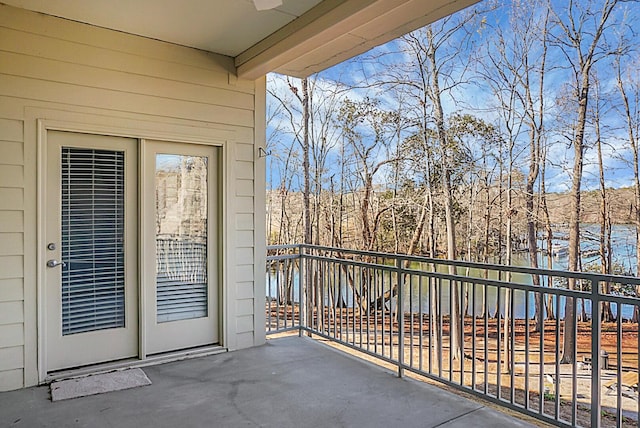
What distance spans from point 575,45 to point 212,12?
5.58 metres

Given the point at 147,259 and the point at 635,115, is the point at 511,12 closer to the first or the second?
the point at 635,115

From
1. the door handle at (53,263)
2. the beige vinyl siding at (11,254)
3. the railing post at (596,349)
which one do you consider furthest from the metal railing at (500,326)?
the beige vinyl siding at (11,254)

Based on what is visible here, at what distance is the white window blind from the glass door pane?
1.04ft

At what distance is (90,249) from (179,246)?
713 mm

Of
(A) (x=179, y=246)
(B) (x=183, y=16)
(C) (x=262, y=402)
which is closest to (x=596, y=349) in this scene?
(C) (x=262, y=402)

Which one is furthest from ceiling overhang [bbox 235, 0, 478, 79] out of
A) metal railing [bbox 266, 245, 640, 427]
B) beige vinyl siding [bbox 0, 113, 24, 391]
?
beige vinyl siding [bbox 0, 113, 24, 391]

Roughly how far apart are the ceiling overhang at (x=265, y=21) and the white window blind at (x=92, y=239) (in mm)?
1038

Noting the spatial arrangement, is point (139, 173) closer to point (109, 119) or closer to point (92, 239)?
point (109, 119)

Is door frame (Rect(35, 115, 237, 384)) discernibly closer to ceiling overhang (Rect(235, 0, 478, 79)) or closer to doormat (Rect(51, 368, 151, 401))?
doormat (Rect(51, 368, 151, 401))

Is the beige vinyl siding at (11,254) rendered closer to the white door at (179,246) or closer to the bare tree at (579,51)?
the white door at (179,246)

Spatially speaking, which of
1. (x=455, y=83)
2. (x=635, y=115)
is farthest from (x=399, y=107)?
(x=635, y=115)

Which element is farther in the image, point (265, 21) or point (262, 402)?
point (265, 21)

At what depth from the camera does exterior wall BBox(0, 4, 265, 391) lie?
3.15 metres

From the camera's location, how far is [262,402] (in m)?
2.98
